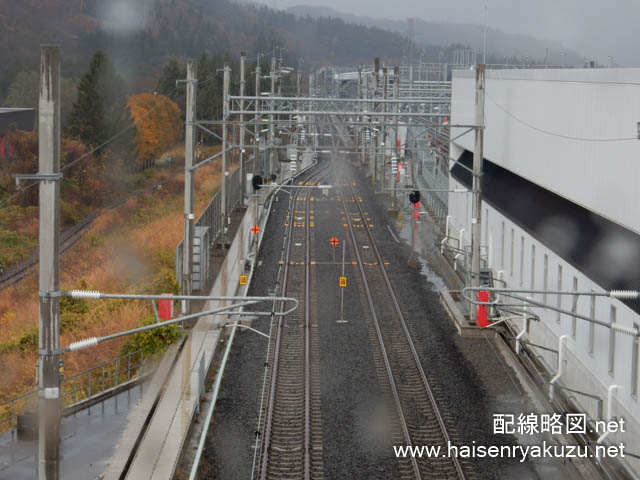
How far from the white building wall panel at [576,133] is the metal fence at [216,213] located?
8085 mm

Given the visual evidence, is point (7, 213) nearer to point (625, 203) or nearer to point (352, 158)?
point (625, 203)

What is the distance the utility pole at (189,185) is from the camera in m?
18.8

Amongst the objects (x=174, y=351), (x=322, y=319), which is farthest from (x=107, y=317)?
(x=322, y=319)

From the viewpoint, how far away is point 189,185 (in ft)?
62.2

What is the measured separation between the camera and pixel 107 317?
19.8 m

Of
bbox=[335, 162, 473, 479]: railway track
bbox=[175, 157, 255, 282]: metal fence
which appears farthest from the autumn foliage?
bbox=[335, 162, 473, 479]: railway track

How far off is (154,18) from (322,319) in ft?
332

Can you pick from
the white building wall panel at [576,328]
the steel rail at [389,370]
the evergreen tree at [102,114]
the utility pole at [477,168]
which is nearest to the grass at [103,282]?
the steel rail at [389,370]

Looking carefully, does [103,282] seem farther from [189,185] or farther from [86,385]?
[86,385]

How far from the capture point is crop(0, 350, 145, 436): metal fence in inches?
560

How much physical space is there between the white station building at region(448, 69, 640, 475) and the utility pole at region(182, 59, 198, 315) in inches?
281

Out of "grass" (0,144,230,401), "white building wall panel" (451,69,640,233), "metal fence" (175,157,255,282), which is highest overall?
"white building wall panel" (451,69,640,233)

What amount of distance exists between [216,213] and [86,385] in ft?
43.3

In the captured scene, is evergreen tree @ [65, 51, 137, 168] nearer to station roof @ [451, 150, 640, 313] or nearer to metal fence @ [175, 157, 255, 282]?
metal fence @ [175, 157, 255, 282]
